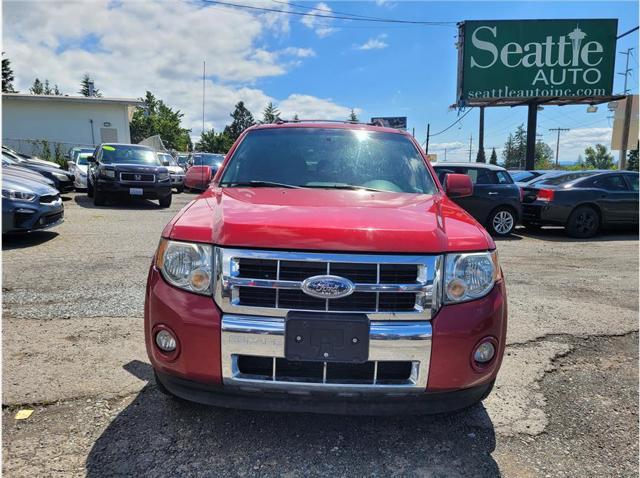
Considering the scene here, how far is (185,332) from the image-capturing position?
2148 millimetres

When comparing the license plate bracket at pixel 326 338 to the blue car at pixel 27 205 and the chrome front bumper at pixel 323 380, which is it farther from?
the blue car at pixel 27 205

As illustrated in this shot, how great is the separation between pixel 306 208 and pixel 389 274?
0.60m

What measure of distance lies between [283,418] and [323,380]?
662mm

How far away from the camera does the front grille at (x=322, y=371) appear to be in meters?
2.15

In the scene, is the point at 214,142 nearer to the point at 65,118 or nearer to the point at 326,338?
the point at 65,118

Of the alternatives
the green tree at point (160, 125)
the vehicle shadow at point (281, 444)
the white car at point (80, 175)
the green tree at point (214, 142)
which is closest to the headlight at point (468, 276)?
the vehicle shadow at point (281, 444)

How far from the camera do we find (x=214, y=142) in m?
71.9

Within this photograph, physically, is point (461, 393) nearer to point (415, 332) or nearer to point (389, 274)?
point (415, 332)

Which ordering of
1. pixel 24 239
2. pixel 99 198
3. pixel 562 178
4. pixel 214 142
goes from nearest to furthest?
pixel 24 239, pixel 562 178, pixel 99 198, pixel 214 142

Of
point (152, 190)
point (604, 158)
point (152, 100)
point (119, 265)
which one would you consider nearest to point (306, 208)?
point (119, 265)

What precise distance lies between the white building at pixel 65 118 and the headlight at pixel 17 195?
2422 centimetres

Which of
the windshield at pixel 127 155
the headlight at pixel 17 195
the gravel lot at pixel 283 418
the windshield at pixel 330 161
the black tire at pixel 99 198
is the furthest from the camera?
the windshield at pixel 127 155

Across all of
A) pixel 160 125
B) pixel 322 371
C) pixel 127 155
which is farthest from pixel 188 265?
pixel 160 125

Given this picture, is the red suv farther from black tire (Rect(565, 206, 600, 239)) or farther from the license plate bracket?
black tire (Rect(565, 206, 600, 239))
